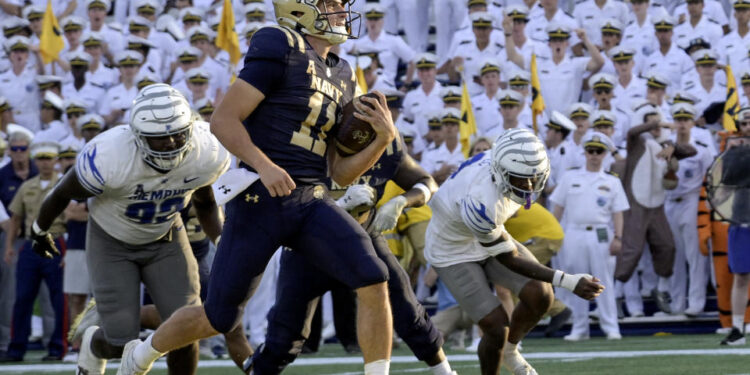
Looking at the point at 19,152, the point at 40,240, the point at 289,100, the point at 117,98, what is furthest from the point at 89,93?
the point at 289,100

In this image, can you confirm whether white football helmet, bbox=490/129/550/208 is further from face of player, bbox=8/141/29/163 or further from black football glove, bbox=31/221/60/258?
face of player, bbox=8/141/29/163

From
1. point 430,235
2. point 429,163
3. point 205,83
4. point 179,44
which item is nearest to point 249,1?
point 179,44

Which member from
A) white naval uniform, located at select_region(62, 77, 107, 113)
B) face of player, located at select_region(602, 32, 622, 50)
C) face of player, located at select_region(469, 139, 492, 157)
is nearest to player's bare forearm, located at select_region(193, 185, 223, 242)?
face of player, located at select_region(469, 139, 492, 157)

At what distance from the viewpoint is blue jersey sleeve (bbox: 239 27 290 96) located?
5.40 meters

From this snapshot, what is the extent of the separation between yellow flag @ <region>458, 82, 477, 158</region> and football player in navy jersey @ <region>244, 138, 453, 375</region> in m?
5.05

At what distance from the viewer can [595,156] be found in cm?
1134

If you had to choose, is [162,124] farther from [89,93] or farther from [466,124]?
[89,93]

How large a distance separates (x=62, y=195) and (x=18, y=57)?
7951 mm

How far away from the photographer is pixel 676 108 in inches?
455

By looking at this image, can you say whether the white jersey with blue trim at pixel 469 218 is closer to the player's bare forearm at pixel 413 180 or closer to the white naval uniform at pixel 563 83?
the player's bare forearm at pixel 413 180

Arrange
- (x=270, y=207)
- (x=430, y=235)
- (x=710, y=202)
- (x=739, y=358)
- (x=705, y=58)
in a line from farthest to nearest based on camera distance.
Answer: (x=705, y=58)
(x=710, y=202)
(x=739, y=358)
(x=430, y=235)
(x=270, y=207)

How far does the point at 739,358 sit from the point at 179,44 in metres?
7.61

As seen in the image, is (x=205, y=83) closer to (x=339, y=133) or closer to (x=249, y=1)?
(x=249, y=1)

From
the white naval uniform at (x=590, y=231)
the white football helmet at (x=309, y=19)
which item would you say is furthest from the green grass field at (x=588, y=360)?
the white football helmet at (x=309, y=19)
